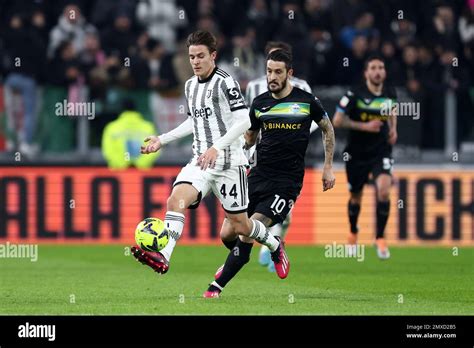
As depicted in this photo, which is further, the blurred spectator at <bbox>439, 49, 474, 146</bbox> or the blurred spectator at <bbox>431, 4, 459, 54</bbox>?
the blurred spectator at <bbox>431, 4, 459, 54</bbox>

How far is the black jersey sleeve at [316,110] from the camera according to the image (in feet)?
42.9

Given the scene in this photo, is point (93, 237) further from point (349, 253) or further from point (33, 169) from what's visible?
point (349, 253)

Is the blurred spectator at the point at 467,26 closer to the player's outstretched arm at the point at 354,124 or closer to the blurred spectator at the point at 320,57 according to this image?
the blurred spectator at the point at 320,57

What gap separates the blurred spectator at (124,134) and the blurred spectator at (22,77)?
1.14 metres

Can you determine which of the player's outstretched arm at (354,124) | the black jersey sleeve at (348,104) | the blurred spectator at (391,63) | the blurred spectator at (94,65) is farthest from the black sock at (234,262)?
the blurred spectator at (391,63)

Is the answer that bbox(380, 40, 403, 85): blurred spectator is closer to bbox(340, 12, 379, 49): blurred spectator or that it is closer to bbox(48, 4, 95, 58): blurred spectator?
bbox(340, 12, 379, 49): blurred spectator

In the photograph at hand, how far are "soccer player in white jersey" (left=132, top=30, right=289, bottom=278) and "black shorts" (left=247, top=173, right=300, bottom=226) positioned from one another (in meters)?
0.52

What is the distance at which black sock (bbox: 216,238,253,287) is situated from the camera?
1258 centimetres

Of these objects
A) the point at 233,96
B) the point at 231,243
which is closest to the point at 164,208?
the point at 231,243

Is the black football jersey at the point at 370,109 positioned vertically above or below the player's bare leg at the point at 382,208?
above

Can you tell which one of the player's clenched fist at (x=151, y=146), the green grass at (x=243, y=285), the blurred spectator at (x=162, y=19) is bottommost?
the green grass at (x=243, y=285)

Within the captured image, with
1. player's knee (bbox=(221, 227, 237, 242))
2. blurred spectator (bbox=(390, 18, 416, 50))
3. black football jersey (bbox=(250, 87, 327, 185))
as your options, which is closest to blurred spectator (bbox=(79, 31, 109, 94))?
blurred spectator (bbox=(390, 18, 416, 50))
